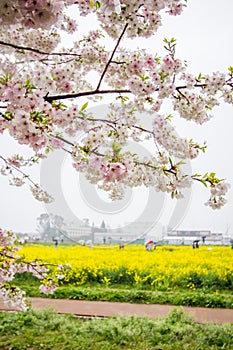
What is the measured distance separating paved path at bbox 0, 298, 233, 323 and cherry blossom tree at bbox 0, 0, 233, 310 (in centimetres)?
235

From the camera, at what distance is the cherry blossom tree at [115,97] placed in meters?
1.78

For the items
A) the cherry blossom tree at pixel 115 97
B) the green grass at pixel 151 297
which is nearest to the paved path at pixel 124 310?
the green grass at pixel 151 297

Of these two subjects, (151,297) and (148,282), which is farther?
(148,282)

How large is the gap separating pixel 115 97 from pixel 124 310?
3.17 meters

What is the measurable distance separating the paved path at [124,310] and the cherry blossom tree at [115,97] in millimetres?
2347

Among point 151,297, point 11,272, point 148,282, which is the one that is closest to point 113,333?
point 11,272

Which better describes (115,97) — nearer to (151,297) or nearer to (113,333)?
(113,333)

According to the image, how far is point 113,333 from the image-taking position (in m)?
3.60

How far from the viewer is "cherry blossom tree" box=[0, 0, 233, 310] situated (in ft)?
5.84

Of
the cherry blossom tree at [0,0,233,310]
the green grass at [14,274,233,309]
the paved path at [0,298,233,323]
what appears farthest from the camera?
the green grass at [14,274,233,309]

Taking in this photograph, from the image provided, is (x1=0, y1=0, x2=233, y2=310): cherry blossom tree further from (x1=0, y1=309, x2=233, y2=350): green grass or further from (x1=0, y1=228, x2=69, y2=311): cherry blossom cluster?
(x1=0, y1=309, x2=233, y2=350): green grass

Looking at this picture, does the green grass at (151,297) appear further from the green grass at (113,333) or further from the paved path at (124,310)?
the green grass at (113,333)

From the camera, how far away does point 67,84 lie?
238 centimetres

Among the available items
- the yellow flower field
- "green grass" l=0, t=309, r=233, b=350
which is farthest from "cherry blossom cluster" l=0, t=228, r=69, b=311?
the yellow flower field
